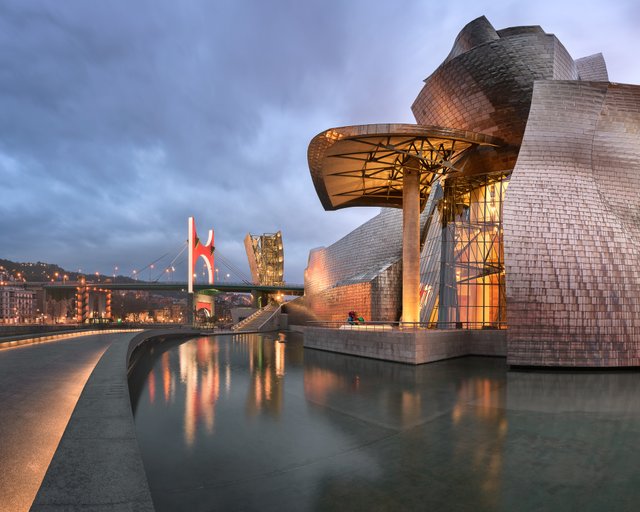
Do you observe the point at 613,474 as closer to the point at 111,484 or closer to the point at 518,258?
the point at 111,484

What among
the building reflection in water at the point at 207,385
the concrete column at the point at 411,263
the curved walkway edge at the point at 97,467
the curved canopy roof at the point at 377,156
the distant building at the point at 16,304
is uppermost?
the curved canopy roof at the point at 377,156

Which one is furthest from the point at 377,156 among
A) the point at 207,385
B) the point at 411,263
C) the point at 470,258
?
the point at 207,385

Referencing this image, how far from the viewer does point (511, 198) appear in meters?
15.6

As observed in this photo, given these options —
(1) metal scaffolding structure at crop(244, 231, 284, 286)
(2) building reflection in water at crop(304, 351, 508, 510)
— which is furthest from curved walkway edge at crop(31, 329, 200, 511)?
(1) metal scaffolding structure at crop(244, 231, 284, 286)

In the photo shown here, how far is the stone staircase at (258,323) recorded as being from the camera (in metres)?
44.6

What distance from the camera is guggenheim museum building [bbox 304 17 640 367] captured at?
46.8 feet

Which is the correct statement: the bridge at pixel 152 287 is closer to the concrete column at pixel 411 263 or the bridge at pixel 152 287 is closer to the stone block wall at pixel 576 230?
the concrete column at pixel 411 263

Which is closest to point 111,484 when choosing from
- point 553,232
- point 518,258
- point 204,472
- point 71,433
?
point 71,433

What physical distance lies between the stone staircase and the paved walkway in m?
33.8

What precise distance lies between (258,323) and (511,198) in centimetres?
3528

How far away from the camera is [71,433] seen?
3.85 meters

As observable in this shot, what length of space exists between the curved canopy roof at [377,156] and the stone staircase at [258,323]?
22.2m

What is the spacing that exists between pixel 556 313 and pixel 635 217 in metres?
5.36

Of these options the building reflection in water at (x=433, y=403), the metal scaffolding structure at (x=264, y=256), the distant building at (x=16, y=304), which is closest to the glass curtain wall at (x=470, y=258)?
the building reflection in water at (x=433, y=403)
